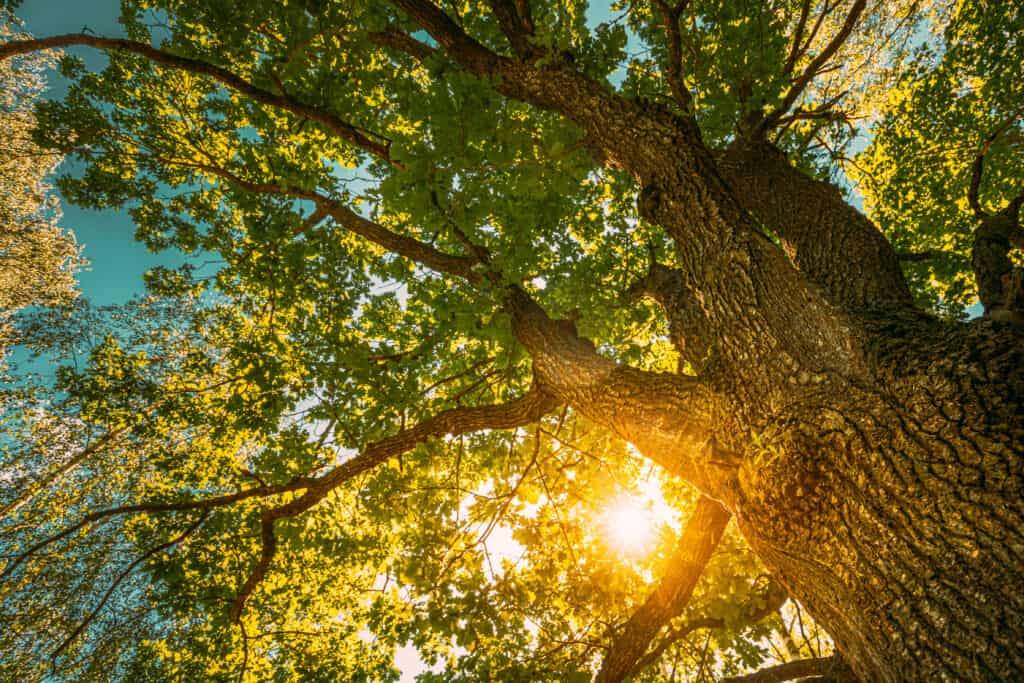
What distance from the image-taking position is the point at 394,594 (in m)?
5.44

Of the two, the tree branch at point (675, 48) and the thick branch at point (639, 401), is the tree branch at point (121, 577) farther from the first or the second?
the tree branch at point (675, 48)

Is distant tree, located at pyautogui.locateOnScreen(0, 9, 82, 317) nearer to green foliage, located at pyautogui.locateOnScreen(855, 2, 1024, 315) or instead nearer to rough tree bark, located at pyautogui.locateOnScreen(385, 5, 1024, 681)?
rough tree bark, located at pyautogui.locateOnScreen(385, 5, 1024, 681)

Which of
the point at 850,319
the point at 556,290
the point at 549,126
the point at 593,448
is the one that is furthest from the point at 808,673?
the point at 549,126

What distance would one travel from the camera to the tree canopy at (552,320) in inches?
80.6

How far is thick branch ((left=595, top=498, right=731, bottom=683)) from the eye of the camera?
354 cm

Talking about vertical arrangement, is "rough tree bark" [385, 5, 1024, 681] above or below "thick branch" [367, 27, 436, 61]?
below

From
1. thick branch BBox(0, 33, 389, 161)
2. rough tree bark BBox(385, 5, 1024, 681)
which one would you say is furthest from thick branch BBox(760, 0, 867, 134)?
thick branch BBox(0, 33, 389, 161)

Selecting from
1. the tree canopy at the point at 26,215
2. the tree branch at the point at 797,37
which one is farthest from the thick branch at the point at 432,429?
the tree canopy at the point at 26,215

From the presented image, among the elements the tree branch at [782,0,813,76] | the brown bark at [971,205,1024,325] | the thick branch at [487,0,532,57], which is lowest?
the brown bark at [971,205,1024,325]

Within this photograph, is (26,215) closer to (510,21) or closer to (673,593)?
(510,21)

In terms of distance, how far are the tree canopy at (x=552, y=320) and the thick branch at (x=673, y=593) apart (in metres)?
0.04

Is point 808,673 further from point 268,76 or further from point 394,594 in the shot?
point 268,76

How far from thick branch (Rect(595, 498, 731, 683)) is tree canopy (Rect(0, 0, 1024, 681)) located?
4 cm

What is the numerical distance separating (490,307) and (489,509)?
7.45ft
